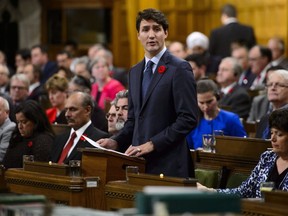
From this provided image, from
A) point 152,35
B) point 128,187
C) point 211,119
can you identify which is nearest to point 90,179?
point 128,187

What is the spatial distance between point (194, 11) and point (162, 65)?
1015 cm

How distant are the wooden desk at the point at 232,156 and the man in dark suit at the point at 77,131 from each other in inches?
31.1

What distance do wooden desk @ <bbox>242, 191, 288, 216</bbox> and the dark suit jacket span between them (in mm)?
982

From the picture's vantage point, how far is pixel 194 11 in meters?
15.3

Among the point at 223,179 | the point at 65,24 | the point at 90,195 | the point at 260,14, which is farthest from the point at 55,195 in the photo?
the point at 65,24

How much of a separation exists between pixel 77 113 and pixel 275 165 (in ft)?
7.98

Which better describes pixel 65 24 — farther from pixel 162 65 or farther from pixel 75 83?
pixel 162 65

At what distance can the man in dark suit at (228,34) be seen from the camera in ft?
43.7

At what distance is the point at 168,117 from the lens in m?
5.27

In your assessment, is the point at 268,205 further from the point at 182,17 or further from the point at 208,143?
the point at 182,17

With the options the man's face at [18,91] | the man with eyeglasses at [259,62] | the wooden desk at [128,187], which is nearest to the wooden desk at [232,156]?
the wooden desk at [128,187]

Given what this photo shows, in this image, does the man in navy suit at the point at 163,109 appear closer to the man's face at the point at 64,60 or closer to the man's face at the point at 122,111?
the man's face at the point at 122,111

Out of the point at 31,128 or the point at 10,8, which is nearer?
the point at 31,128

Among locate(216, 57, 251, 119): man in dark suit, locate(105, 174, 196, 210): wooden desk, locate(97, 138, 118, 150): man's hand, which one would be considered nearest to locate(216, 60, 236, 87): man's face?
locate(216, 57, 251, 119): man in dark suit
